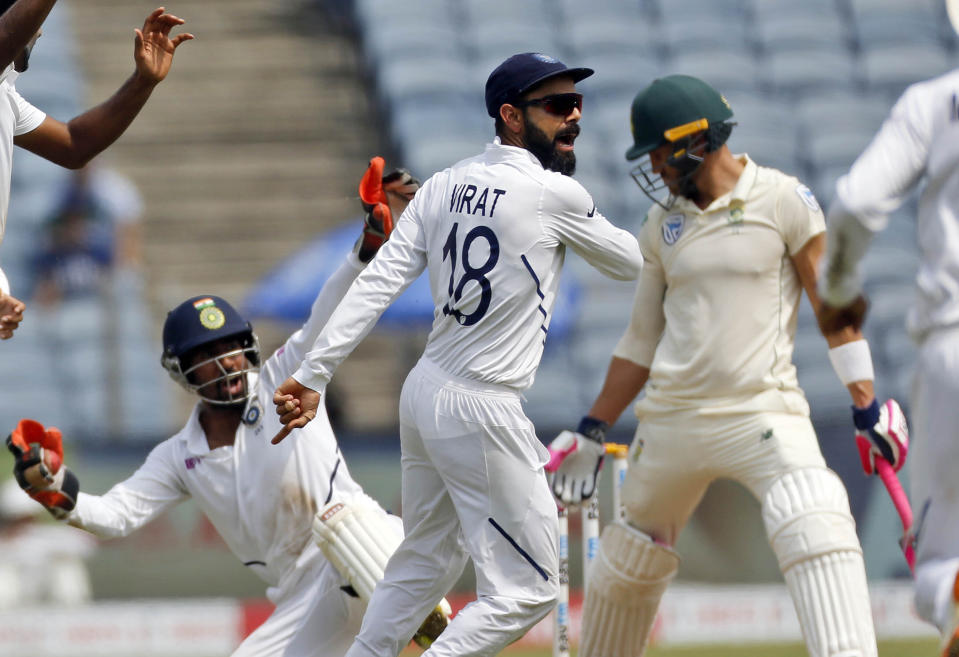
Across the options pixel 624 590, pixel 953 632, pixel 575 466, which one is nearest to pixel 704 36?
pixel 575 466

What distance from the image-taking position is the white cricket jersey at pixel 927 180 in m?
3.10

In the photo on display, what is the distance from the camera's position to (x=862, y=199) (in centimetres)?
308

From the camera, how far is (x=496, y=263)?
4.02 metres

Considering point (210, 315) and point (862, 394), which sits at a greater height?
point (210, 315)

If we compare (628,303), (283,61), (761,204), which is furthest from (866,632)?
(283,61)

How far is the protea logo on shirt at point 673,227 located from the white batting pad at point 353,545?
1283 mm

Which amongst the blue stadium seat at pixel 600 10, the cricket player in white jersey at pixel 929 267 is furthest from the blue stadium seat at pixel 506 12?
the cricket player in white jersey at pixel 929 267

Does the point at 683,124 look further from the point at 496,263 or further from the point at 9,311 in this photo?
the point at 9,311

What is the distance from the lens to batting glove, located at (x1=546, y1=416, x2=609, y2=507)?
15.2ft

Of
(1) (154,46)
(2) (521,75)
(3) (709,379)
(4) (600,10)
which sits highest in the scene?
(1) (154,46)

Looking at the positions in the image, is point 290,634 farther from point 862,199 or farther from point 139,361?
point 139,361

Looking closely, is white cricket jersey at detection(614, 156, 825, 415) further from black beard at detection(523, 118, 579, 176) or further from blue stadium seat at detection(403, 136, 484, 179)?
blue stadium seat at detection(403, 136, 484, 179)

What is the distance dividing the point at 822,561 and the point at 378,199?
1.70 m

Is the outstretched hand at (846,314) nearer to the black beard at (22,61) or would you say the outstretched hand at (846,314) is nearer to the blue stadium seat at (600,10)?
the black beard at (22,61)
